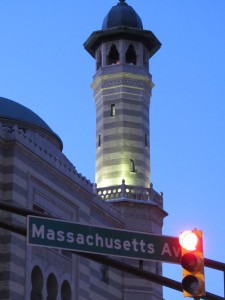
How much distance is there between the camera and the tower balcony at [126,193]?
41594 millimetres

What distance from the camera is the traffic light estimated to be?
450 inches

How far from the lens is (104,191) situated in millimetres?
42281

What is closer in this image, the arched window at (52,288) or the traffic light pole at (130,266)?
the traffic light pole at (130,266)

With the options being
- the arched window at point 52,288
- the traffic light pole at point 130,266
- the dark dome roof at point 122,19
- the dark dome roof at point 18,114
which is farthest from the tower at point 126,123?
the traffic light pole at point 130,266

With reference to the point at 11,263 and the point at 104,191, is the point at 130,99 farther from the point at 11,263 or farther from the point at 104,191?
the point at 11,263

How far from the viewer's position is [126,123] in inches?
1727

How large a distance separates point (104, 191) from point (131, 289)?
5507 mm

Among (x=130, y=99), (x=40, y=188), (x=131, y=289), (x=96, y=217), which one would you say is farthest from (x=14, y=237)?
(x=130, y=99)

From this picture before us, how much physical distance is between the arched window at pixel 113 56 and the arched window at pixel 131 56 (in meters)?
0.59

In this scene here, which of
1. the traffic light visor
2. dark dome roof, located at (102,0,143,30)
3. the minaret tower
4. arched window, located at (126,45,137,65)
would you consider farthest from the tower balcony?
the traffic light visor

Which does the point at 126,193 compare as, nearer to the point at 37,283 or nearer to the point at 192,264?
the point at 37,283

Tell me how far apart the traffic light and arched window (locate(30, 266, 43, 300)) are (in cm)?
2068

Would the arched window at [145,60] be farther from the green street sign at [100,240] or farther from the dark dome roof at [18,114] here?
the green street sign at [100,240]

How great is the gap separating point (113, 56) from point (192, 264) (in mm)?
35892
